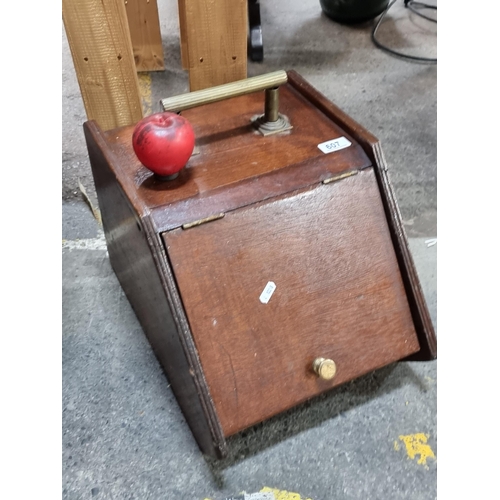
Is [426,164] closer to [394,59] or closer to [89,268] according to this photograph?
[394,59]

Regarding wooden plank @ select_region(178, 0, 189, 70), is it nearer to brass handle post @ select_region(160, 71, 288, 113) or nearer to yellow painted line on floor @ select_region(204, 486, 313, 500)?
brass handle post @ select_region(160, 71, 288, 113)

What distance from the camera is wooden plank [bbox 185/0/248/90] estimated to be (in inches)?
45.4

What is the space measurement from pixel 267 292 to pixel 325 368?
167 millimetres

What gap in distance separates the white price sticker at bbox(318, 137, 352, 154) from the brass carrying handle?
0.13 metres

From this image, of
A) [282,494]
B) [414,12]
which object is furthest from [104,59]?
[414,12]

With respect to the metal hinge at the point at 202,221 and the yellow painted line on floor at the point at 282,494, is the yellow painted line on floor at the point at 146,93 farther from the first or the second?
the yellow painted line on floor at the point at 282,494

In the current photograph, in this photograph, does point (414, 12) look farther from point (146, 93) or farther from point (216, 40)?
point (216, 40)

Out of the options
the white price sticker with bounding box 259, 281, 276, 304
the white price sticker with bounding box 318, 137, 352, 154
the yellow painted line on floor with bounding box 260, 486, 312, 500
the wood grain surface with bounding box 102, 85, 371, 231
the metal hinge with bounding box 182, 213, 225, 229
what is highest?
the white price sticker with bounding box 318, 137, 352, 154

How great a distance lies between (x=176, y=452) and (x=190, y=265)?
0.39m

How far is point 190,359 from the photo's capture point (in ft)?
2.93

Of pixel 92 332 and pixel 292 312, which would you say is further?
pixel 92 332

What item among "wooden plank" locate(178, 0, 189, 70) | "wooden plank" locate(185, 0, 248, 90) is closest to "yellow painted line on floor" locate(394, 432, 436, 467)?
"wooden plank" locate(185, 0, 248, 90)

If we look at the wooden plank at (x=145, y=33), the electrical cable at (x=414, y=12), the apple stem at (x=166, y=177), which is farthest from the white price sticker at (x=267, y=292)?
the electrical cable at (x=414, y=12)

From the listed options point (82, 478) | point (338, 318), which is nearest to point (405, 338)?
point (338, 318)
